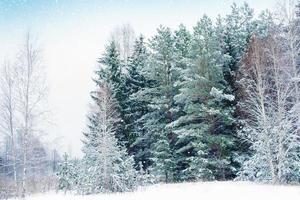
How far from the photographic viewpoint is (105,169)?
22828 millimetres

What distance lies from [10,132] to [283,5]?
791 inches

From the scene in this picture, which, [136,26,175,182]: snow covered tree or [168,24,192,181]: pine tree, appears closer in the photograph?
[168,24,192,181]: pine tree

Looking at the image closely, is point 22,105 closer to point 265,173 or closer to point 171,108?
point 171,108

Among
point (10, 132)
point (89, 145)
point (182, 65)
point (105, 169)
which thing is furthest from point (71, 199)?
point (182, 65)

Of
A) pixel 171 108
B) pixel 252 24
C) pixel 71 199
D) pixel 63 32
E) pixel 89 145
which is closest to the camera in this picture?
pixel 71 199

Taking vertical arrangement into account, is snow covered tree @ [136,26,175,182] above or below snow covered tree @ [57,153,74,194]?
above

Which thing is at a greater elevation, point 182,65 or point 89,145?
point 182,65

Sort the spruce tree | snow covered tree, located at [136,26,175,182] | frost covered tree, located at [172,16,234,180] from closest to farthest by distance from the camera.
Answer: frost covered tree, located at [172,16,234,180] < snow covered tree, located at [136,26,175,182] < the spruce tree

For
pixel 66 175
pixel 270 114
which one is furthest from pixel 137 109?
pixel 270 114

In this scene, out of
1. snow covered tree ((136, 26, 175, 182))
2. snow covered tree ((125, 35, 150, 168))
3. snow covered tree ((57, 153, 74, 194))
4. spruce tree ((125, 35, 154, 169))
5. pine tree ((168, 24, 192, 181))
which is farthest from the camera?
snow covered tree ((125, 35, 150, 168))

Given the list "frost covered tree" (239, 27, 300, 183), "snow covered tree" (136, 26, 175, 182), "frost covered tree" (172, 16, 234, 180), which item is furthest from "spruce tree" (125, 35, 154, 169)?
"frost covered tree" (239, 27, 300, 183)

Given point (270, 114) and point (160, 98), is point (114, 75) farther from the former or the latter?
point (270, 114)

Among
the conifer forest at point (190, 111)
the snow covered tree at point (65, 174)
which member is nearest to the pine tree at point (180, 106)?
the conifer forest at point (190, 111)

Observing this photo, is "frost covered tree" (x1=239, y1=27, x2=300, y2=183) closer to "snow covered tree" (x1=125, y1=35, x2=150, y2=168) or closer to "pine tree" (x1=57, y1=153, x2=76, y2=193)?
"snow covered tree" (x1=125, y1=35, x2=150, y2=168)
